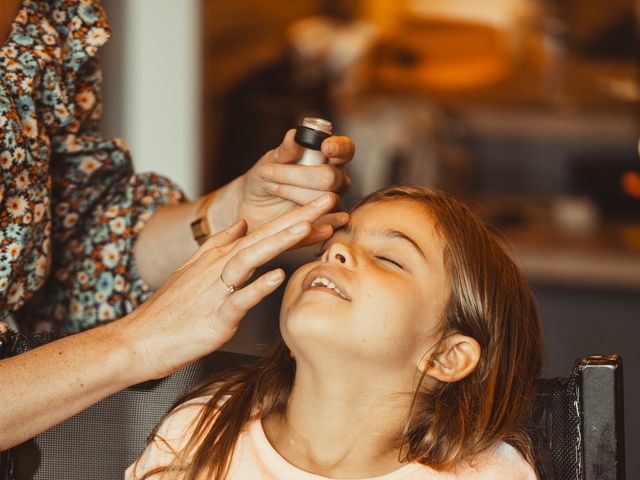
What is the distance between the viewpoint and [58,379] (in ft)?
3.95

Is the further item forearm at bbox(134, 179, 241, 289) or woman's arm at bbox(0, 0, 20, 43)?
forearm at bbox(134, 179, 241, 289)

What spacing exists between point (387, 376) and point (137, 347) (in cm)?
37

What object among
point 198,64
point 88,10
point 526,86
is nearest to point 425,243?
point 88,10

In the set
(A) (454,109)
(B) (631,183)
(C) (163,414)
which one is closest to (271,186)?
(C) (163,414)

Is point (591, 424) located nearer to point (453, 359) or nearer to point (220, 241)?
point (453, 359)

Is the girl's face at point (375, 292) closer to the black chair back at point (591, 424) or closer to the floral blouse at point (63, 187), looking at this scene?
the black chair back at point (591, 424)

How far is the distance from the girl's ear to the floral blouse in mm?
488

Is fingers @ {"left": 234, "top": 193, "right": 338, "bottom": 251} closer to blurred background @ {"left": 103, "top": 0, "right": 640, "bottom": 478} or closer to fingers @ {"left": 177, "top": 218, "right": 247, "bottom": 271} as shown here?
fingers @ {"left": 177, "top": 218, "right": 247, "bottom": 271}

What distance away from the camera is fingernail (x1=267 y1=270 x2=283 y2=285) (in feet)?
3.90

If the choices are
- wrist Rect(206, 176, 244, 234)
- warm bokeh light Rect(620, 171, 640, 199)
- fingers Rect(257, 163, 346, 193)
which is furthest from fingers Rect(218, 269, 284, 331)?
warm bokeh light Rect(620, 171, 640, 199)

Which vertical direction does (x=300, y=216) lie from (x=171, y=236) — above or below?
above

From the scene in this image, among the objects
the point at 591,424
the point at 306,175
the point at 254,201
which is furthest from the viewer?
the point at 254,201

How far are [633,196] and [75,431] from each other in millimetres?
2753

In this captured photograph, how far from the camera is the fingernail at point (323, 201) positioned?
130 cm
